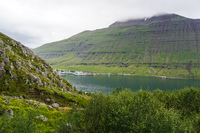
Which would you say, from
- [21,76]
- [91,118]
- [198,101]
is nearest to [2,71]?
[21,76]

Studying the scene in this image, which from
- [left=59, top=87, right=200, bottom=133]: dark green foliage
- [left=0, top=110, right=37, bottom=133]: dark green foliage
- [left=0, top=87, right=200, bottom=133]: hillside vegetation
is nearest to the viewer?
[left=0, top=110, right=37, bottom=133]: dark green foliage

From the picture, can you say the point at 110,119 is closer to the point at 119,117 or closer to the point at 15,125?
the point at 119,117

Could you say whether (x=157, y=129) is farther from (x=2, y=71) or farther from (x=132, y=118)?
(x=2, y=71)

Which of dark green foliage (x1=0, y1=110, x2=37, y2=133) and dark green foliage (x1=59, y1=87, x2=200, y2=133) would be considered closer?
dark green foliage (x1=0, y1=110, x2=37, y2=133)

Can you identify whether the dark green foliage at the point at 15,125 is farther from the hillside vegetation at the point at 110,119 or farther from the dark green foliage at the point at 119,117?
the dark green foliage at the point at 119,117

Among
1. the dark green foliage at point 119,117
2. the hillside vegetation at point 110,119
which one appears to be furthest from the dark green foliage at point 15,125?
the dark green foliage at point 119,117

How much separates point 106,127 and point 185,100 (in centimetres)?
6213

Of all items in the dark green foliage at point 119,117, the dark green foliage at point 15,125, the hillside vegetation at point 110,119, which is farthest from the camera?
the dark green foliage at point 119,117

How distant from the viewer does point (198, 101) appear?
66.5m

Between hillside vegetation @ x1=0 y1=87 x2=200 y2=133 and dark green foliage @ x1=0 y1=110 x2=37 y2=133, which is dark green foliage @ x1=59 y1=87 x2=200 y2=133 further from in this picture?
dark green foliage @ x1=0 y1=110 x2=37 y2=133

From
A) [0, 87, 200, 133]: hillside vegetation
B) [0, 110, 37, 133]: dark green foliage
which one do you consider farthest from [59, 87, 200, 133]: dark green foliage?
[0, 110, 37, 133]: dark green foliage

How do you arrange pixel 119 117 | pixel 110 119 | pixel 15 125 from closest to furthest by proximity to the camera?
1. pixel 15 125
2. pixel 119 117
3. pixel 110 119

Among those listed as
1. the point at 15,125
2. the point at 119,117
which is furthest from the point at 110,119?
the point at 15,125

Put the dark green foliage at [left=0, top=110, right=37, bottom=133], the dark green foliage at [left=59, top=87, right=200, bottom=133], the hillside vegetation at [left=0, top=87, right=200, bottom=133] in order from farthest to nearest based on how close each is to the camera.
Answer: the dark green foliage at [left=59, top=87, right=200, bottom=133] → the hillside vegetation at [left=0, top=87, right=200, bottom=133] → the dark green foliage at [left=0, top=110, right=37, bottom=133]
